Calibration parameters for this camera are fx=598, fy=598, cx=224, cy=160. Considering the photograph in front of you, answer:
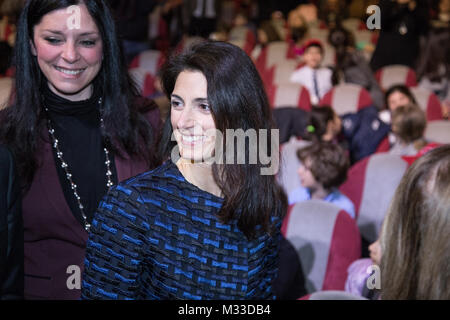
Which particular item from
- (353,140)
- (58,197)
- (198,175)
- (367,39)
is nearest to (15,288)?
(58,197)

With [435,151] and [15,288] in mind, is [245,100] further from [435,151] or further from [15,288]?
[15,288]

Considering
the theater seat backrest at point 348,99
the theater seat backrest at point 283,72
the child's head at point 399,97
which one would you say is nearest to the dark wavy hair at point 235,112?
the child's head at point 399,97

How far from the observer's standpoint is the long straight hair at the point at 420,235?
0.82 metres

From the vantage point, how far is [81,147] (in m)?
1.44

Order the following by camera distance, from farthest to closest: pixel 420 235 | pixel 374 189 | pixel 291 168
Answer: pixel 291 168, pixel 374 189, pixel 420 235

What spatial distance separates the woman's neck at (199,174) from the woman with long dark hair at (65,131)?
0.61 feet

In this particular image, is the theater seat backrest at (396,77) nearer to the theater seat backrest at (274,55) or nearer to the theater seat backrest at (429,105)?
the theater seat backrest at (429,105)

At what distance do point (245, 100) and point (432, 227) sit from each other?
44cm

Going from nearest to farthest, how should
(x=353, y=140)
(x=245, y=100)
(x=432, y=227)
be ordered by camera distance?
(x=432, y=227) < (x=245, y=100) < (x=353, y=140)

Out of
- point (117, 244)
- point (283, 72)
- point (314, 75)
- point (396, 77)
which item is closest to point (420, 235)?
point (117, 244)

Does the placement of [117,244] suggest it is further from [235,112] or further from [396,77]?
[396,77]

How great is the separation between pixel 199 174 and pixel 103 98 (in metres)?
0.44
